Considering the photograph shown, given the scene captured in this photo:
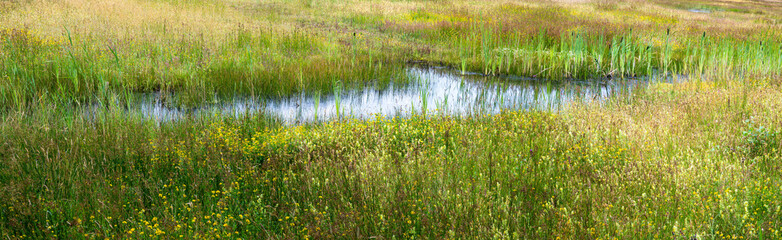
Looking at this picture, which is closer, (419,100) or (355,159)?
(355,159)

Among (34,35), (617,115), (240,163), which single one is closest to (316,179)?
(240,163)

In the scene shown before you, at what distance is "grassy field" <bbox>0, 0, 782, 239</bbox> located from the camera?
3008 millimetres

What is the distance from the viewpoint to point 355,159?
437 centimetres

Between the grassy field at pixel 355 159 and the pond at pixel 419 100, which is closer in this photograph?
the grassy field at pixel 355 159

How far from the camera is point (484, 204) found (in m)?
3.13

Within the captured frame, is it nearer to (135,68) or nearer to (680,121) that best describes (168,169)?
(135,68)

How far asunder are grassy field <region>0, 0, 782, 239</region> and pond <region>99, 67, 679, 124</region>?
11.9 inches

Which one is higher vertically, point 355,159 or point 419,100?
point 419,100

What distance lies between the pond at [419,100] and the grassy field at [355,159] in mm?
301

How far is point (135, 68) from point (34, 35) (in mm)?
3251

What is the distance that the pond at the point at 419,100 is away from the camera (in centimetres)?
639

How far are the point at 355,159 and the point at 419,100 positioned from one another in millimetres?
2893

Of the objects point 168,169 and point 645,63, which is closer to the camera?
point 168,169

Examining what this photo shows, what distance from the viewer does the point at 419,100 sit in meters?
7.08
